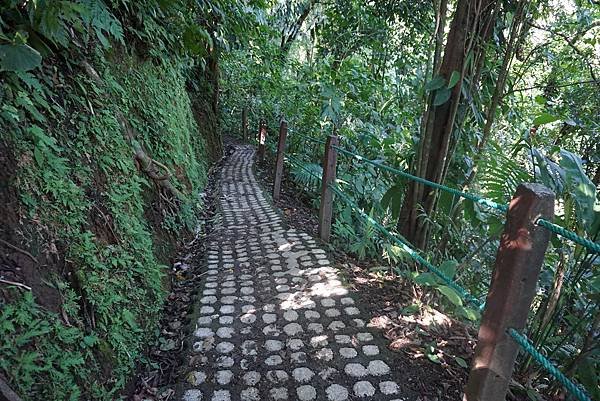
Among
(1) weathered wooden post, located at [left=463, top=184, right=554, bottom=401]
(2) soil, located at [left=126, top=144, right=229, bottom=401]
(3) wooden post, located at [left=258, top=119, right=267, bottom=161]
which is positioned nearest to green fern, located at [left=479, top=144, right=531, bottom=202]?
(1) weathered wooden post, located at [left=463, top=184, right=554, bottom=401]

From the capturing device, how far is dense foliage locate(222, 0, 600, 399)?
73.2 inches

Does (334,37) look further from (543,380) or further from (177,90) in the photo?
(543,380)

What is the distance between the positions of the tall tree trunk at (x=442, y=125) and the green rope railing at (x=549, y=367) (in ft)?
5.08

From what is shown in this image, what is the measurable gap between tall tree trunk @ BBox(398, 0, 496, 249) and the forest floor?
462 millimetres

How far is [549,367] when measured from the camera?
1.10 m

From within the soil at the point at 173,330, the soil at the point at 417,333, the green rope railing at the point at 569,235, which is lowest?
the soil at the point at 173,330

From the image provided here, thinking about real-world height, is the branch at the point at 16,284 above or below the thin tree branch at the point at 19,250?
below

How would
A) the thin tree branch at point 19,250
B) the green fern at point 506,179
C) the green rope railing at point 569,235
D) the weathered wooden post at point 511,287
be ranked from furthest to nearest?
1. the green fern at point 506,179
2. the thin tree branch at point 19,250
3. the weathered wooden post at point 511,287
4. the green rope railing at point 569,235

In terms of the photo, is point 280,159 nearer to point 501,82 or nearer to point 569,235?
point 501,82

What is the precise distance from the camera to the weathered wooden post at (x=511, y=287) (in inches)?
47.0

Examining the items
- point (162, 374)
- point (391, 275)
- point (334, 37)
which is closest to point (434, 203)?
point (391, 275)

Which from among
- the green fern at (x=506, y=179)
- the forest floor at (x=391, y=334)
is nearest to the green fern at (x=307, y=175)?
the forest floor at (x=391, y=334)

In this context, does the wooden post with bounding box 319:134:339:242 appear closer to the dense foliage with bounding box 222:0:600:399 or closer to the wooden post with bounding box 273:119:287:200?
the dense foliage with bounding box 222:0:600:399

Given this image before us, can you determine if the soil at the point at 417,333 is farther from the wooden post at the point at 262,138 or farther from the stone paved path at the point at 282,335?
the wooden post at the point at 262,138
